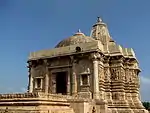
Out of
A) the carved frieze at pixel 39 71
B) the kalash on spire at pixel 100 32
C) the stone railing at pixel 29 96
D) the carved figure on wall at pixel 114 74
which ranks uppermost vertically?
the kalash on spire at pixel 100 32

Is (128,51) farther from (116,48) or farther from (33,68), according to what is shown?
(33,68)

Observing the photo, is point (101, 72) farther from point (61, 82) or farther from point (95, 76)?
point (61, 82)

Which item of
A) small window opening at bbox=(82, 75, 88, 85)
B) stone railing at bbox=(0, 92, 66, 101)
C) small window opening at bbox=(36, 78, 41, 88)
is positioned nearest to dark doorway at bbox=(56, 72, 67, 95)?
small window opening at bbox=(36, 78, 41, 88)

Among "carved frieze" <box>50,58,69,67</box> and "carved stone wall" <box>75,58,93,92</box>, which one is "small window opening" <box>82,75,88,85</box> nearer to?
"carved stone wall" <box>75,58,93,92</box>

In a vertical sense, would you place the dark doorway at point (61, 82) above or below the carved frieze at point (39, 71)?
below

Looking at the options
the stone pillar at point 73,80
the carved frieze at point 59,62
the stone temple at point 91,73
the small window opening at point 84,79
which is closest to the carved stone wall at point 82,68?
the stone temple at point 91,73

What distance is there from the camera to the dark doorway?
26.6m

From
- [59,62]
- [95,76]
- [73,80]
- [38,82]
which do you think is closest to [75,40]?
[59,62]

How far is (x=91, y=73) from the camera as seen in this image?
24125 mm

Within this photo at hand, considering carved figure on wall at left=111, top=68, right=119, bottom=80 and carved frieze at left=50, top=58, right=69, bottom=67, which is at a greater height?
carved frieze at left=50, top=58, right=69, bottom=67

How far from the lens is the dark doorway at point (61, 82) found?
26.6 m

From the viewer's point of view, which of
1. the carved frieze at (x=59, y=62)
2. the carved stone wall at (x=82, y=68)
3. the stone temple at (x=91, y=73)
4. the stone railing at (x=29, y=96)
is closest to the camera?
the stone railing at (x=29, y=96)

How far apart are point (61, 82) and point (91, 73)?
4892mm

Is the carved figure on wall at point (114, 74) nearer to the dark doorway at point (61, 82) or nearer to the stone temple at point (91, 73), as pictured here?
the stone temple at point (91, 73)
